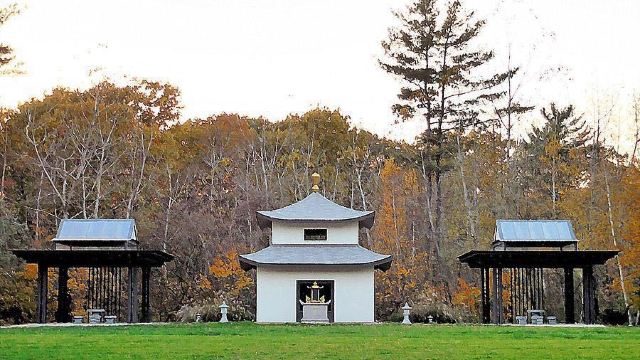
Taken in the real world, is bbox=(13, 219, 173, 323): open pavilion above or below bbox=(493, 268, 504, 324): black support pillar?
above

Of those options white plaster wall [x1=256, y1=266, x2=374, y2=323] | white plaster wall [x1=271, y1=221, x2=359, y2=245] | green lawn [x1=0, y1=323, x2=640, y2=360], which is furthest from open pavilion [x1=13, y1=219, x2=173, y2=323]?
green lawn [x1=0, y1=323, x2=640, y2=360]

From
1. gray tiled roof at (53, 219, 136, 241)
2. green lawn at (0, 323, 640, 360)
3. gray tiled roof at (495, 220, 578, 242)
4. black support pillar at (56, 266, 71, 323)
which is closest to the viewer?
green lawn at (0, 323, 640, 360)

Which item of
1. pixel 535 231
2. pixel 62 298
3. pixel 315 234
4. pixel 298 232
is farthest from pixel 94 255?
pixel 535 231

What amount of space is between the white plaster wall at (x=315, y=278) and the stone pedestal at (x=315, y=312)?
0.98m

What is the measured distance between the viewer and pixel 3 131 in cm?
4281

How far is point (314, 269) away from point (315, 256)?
1.44ft

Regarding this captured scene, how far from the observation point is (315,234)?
3338 centimetres

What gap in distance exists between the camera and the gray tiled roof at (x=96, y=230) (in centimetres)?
3086

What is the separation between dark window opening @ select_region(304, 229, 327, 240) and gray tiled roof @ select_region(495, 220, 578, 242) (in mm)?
5953

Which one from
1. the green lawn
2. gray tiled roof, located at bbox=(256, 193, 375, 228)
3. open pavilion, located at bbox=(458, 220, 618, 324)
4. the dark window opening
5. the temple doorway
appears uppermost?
gray tiled roof, located at bbox=(256, 193, 375, 228)

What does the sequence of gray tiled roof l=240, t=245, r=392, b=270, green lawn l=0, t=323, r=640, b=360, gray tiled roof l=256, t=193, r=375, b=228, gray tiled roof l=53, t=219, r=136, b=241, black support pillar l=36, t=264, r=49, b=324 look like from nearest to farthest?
green lawn l=0, t=323, r=640, b=360 → black support pillar l=36, t=264, r=49, b=324 → gray tiled roof l=53, t=219, r=136, b=241 → gray tiled roof l=240, t=245, r=392, b=270 → gray tiled roof l=256, t=193, r=375, b=228

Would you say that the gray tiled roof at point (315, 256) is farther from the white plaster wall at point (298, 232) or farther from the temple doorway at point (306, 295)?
the temple doorway at point (306, 295)

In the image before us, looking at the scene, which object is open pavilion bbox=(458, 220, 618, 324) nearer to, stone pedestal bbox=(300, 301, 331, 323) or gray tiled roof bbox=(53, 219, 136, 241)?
stone pedestal bbox=(300, 301, 331, 323)

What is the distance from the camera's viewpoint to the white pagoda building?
3170 cm
